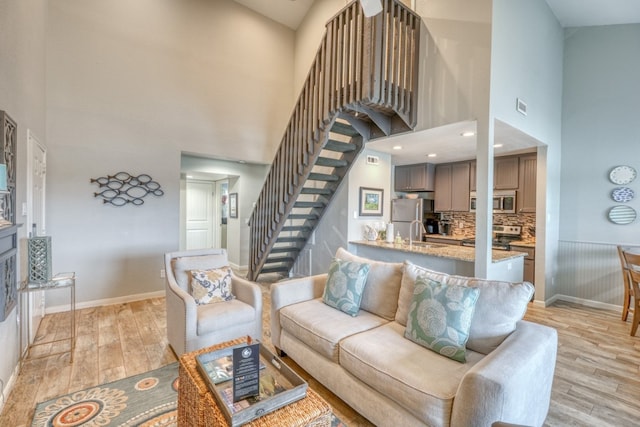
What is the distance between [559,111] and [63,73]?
6.98 meters

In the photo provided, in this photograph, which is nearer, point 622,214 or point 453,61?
point 453,61

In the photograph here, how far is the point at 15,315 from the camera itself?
2.39 m

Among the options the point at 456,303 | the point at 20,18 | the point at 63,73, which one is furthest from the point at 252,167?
the point at 456,303

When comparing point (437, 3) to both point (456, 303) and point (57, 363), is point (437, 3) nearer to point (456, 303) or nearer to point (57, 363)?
point (456, 303)

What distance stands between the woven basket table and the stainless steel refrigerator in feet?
16.1

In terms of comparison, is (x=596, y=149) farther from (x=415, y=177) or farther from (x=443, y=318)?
(x=443, y=318)

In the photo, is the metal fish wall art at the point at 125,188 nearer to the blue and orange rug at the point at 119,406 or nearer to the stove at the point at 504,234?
the blue and orange rug at the point at 119,406

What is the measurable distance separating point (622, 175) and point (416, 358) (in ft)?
14.8

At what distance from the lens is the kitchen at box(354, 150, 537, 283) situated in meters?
4.88

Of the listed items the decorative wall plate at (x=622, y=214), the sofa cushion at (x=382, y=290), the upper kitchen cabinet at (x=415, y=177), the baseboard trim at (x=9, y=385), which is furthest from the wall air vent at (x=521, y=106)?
the baseboard trim at (x=9, y=385)

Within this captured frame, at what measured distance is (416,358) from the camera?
1.74 metres

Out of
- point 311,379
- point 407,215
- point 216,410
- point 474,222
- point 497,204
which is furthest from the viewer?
point 407,215

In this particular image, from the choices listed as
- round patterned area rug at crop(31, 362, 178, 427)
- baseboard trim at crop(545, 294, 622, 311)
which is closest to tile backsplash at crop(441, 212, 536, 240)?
baseboard trim at crop(545, 294, 622, 311)

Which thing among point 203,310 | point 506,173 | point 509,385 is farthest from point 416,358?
point 506,173
